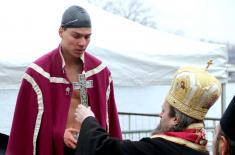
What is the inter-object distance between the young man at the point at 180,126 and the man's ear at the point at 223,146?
356mm

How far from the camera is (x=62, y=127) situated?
329 centimetres

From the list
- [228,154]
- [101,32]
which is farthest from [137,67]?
[228,154]

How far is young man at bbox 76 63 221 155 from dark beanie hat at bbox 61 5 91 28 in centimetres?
103

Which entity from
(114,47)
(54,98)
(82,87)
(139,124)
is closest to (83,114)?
(82,87)

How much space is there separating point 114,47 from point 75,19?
6.10 feet

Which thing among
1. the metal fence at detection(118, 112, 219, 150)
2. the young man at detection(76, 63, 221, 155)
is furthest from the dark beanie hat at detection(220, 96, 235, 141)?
the metal fence at detection(118, 112, 219, 150)

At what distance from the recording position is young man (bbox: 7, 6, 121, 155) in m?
3.28

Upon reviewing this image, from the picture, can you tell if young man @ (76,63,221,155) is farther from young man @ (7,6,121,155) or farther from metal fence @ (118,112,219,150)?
metal fence @ (118,112,219,150)

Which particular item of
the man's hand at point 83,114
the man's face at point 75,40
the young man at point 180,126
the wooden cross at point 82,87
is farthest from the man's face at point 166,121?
the man's face at point 75,40

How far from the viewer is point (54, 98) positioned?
131 inches

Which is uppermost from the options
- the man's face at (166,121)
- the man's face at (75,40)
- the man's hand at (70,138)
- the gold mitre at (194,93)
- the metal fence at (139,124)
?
the man's face at (75,40)

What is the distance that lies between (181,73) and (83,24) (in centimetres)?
104

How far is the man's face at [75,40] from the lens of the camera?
10.9 ft

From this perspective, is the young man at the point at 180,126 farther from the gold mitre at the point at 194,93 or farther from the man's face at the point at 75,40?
the man's face at the point at 75,40
